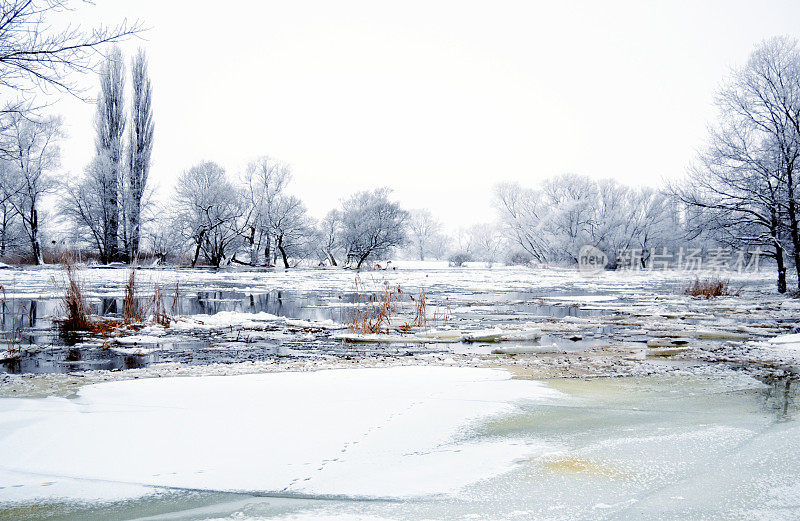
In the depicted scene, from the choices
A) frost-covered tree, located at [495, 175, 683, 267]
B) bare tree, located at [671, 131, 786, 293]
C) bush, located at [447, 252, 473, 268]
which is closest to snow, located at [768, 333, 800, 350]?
bare tree, located at [671, 131, 786, 293]

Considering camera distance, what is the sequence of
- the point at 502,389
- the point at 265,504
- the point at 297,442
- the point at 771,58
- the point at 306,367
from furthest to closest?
the point at 771,58, the point at 306,367, the point at 502,389, the point at 297,442, the point at 265,504

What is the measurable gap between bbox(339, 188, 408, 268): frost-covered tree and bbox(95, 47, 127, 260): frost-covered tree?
15.8m

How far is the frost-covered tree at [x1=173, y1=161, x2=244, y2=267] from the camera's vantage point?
35.4 metres

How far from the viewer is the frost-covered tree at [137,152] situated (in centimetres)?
3316

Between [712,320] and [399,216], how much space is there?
34.9 meters

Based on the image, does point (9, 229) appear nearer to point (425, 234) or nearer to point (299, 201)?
point (299, 201)

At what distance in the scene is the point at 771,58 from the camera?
16875mm

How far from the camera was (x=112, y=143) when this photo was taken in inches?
1313

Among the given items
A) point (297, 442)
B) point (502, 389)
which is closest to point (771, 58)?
point (502, 389)

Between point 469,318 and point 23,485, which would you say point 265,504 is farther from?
point 469,318

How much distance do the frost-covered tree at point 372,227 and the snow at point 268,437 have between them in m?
38.0

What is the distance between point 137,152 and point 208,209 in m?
5.21

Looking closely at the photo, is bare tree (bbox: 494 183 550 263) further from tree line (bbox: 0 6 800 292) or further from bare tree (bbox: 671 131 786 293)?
bare tree (bbox: 671 131 786 293)

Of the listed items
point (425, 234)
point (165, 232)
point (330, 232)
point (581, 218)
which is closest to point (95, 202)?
point (165, 232)
